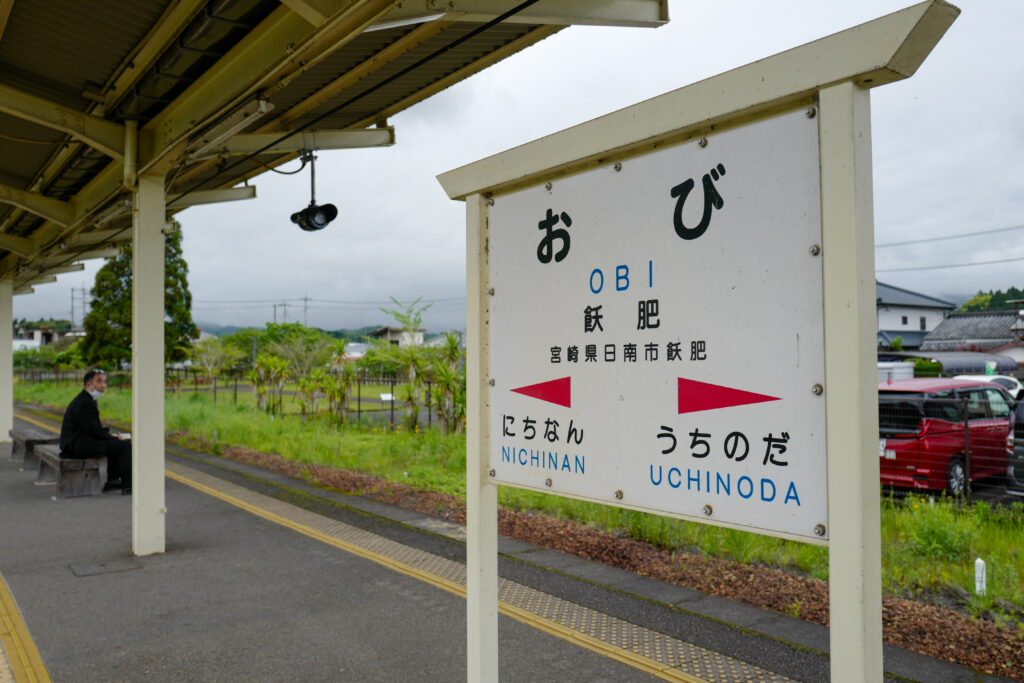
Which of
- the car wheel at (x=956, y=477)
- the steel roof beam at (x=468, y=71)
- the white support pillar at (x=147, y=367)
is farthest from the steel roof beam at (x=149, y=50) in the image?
the car wheel at (x=956, y=477)

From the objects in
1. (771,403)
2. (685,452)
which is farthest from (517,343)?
(771,403)

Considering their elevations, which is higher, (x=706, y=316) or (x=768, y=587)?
(x=706, y=316)

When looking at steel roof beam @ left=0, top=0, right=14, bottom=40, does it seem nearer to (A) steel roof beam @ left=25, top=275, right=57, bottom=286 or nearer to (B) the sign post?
(B) the sign post

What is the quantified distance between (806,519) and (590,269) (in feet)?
3.51

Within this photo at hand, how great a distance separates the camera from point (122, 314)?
26.4 m

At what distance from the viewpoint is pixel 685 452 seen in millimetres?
2148

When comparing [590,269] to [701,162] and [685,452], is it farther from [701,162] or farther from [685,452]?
[685,452]

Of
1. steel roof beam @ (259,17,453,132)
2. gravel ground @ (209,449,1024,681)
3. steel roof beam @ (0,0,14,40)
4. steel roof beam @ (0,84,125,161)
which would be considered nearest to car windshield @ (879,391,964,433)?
gravel ground @ (209,449,1024,681)

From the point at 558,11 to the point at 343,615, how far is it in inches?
164

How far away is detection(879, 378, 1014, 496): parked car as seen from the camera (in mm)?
8805

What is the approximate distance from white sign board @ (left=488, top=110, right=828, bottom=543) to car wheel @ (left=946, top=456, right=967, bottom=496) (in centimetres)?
821

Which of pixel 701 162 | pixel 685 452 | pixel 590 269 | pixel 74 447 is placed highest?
pixel 701 162

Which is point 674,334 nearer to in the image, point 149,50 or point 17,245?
point 149,50

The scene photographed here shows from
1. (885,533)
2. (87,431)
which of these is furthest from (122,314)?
(885,533)
